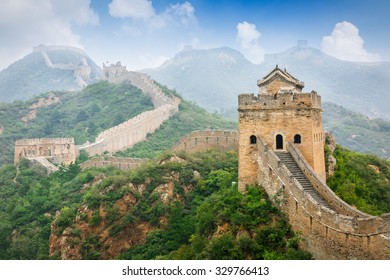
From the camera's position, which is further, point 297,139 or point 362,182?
point 362,182

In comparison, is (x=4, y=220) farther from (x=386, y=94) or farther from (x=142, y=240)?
(x=386, y=94)

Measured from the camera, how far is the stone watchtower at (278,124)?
1549 centimetres

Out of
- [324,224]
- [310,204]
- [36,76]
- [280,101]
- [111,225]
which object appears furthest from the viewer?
[36,76]

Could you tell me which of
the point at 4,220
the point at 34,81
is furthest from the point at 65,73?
the point at 4,220

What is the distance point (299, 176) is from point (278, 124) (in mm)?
1901

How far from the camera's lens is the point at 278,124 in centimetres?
1566

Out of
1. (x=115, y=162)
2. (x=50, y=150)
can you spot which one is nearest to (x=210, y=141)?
(x=115, y=162)

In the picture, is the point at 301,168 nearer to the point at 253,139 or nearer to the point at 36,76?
the point at 253,139

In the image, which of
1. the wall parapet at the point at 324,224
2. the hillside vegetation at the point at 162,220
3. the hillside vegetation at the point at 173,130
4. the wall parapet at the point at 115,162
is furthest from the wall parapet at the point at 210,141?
the wall parapet at the point at 324,224

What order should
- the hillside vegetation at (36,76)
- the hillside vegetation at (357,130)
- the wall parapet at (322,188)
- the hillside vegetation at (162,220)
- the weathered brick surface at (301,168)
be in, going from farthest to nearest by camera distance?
the hillside vegetation at (36,76), the hillside vegetation at (357,130), the hillside vegetation at (162,220), the wall parapet at (322,188), the weathered brick surface at (301,168)

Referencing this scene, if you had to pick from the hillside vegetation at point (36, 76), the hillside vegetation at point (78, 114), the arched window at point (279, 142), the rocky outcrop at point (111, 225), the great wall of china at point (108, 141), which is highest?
the hillside vegetation at point (36, 76)

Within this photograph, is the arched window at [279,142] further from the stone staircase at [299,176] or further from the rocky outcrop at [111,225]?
the rocky outcrop at [111,225]

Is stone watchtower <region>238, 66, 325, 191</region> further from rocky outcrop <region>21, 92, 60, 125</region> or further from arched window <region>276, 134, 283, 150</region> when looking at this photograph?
rocky outcrop <region>21, 92, 60, 125</region>

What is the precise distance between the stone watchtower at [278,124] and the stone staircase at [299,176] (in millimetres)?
376
